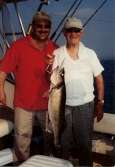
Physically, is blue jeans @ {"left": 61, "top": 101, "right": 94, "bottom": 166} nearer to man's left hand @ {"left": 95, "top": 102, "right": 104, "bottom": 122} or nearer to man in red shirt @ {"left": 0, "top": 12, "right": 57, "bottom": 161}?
man's left hand @ {"left": 95, "top": 102, "right": 104, "bottom": 122}

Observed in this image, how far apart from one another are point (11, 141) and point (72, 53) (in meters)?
1.74

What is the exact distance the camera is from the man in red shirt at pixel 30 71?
4.05 meters

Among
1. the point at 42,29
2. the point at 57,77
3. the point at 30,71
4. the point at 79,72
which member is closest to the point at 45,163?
the point at 57,77

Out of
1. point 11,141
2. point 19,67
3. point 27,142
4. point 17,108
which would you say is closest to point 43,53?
point 19,67

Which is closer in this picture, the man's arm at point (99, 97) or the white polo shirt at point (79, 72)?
the white polo shirt at point (79, 72)

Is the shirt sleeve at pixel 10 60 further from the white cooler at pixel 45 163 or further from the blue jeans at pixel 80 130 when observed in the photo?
the white cooler at pixel 45 163

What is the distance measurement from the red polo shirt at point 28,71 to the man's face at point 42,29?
0.12m

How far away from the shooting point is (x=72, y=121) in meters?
3.92

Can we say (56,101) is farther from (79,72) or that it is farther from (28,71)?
(28,71)

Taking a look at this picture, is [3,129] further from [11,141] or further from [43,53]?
[43,53]

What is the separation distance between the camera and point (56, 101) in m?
3.77

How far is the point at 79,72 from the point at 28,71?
547mm

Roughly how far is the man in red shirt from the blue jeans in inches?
13.8

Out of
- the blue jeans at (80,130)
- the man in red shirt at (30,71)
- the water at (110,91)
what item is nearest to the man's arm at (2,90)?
the man in red shirt at (30,71)
